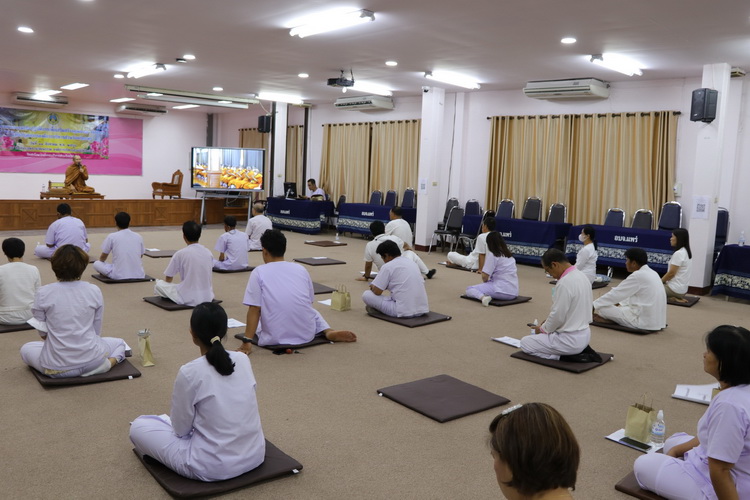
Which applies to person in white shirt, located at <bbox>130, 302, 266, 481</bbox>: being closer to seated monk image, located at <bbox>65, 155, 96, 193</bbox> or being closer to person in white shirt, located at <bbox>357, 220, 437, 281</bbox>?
person in white shirt, located at <bbox>357, 220, 437, 281</bbox>

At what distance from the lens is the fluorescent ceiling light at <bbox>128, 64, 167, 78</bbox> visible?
1011 centimetres

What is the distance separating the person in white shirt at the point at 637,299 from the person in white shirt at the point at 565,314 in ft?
4.21

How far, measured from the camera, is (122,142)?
57.8 ft

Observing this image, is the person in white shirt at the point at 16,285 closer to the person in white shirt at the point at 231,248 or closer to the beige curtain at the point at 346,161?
the person in white shirt at the point at 231,248

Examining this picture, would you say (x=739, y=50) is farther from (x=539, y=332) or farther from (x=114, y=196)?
(x=114, y=196)

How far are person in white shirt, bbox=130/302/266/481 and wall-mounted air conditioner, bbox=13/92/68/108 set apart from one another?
578 inches

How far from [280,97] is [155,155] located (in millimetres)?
6157

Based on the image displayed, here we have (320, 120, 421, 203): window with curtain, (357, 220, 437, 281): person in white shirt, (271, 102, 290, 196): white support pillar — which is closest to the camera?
(357, 220, 437, 281): person in white shirt

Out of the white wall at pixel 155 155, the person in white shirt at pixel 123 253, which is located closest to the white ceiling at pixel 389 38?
the person in white shirt at pixel 123 253

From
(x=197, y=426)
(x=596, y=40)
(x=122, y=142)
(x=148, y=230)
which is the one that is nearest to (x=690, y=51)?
(x=596, y=40)

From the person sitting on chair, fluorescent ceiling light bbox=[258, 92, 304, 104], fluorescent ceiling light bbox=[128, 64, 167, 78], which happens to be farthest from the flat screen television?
the person sitting on chair

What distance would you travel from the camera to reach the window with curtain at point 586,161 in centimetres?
968

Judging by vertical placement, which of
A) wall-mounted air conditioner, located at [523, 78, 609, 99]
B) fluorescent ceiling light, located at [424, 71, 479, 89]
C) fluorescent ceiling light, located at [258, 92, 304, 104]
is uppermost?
fluorescent ceiling light, located at [258, 92, 304, 104]

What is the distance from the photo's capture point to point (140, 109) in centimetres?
1662
